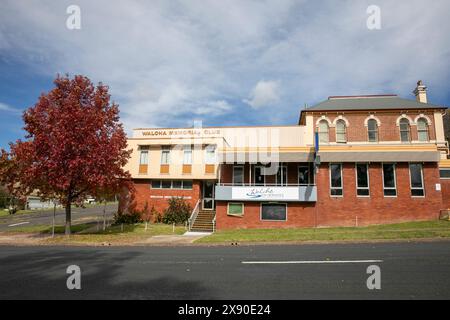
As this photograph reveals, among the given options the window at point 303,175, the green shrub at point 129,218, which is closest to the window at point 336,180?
the window at point 303,175

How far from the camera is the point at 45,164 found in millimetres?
17141

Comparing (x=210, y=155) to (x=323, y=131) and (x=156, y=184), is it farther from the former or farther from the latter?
(x=323, y=131)

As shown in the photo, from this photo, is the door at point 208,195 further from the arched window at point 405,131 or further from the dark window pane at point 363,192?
the arched window at point 405,131

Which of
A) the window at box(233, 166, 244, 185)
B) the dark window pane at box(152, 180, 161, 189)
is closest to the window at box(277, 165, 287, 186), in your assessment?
the window at box(233, 166, 244, 185)

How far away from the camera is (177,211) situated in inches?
1015

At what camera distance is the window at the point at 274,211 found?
21.5 m

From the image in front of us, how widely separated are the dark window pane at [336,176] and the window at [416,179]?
4.59 m

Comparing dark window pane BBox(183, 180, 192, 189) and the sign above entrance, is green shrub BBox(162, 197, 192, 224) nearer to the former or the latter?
dark window pane BBox(183, 180, 192, 189)

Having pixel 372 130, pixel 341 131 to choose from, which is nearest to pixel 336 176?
pixel 341 131

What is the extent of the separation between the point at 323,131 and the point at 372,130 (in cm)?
395

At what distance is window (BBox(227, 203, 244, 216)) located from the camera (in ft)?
71.8

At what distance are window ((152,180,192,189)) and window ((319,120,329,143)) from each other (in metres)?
12.0
